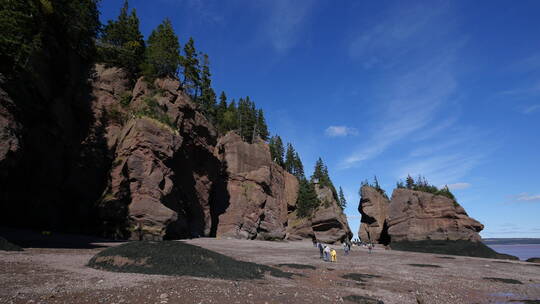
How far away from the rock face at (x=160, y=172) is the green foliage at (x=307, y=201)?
36.1 m

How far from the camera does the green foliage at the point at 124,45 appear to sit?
5035 cm

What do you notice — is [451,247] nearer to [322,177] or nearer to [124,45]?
[322,177]

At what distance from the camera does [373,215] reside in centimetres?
9062

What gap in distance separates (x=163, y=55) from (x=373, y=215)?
76.4 m

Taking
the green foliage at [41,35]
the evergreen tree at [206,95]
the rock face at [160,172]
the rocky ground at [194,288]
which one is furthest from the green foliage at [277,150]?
the rocky ground at [194,288]

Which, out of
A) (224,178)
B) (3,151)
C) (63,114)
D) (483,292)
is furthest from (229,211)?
(483,292)

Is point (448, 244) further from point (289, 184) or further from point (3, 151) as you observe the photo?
point (3, 151)

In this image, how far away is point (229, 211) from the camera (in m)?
62.3

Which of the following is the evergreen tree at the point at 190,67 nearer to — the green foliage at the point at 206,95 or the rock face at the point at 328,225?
the green foliage at the point at 206,95

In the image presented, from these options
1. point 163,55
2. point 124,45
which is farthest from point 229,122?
point 124,45

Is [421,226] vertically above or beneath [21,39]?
beneath

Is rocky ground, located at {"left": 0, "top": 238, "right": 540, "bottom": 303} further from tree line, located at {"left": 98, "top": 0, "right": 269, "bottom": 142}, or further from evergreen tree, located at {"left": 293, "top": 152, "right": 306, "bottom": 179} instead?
evergreen tree, located at {"left": 293, "top": 152, "right": 306, "bottom": 179}

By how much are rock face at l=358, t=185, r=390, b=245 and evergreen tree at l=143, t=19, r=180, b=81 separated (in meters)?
70.0

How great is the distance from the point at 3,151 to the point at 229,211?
146 feet
